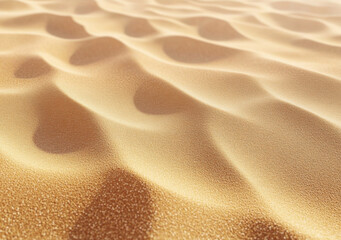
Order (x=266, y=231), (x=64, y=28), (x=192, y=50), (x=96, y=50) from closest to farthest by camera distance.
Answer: (x=266, y=231) < (x=96, y=50) < (x=192, y=50) < (x=64, y=28)

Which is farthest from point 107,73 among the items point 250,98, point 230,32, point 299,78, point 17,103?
point 230,32

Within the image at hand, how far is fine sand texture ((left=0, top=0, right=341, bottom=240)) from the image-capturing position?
58cm

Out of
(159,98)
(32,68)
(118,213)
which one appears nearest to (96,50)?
(32,68)

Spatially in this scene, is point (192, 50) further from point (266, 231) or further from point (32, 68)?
point (266, 231)

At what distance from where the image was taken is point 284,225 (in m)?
0.58

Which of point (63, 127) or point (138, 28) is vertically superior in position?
point (138, 28)

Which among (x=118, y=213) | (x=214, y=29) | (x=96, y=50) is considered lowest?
(x=118, y=213)

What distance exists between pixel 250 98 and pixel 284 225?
0.56 metres

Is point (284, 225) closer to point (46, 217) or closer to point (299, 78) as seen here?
point (46, 217)

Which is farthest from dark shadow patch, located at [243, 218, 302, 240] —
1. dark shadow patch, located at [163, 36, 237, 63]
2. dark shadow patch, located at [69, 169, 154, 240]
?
dark shadow patch, located at [163, 36, 237, 63]

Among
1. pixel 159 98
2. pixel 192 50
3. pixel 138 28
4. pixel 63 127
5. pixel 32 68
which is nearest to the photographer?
pixel 63 127

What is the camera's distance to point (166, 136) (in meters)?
0.84

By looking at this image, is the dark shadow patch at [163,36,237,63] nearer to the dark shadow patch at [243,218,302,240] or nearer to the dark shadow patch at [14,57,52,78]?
the dark shadow patch at [14,57,52,78]

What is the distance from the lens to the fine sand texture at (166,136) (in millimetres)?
582
